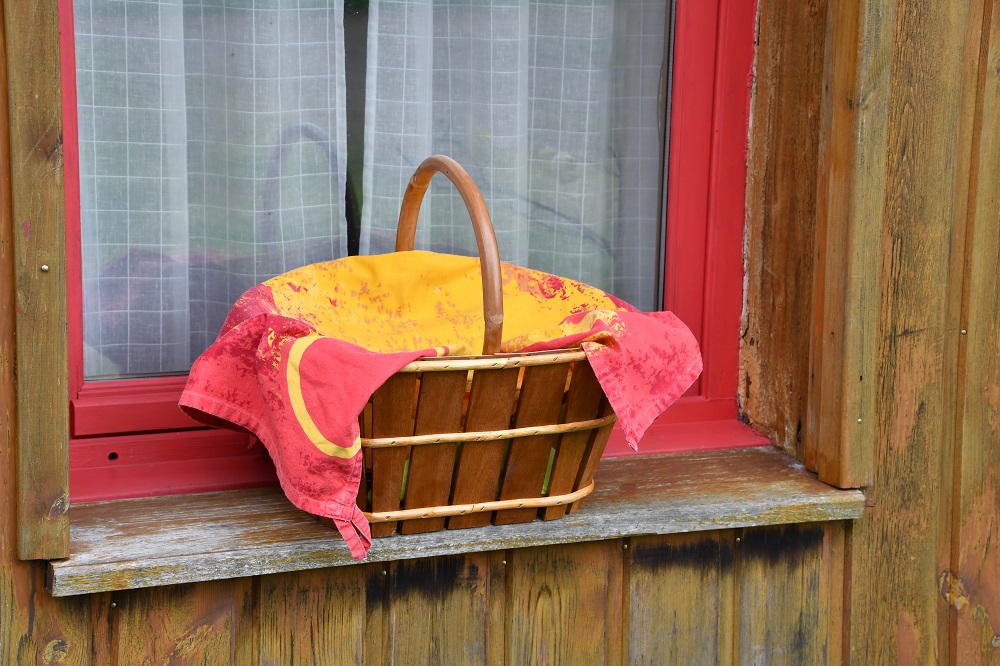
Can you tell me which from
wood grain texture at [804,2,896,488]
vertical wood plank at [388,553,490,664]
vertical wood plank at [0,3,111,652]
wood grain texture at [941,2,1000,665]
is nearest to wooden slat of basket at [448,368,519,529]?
vertical wood plank at [388,553,490,664]

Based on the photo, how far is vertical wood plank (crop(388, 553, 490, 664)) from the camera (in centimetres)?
135

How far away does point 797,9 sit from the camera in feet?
5.32

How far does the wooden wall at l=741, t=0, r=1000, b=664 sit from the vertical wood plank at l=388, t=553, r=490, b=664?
622 mm

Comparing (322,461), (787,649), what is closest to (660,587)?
(787,649)

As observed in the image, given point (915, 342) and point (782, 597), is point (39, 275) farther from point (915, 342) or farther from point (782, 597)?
point (915, 342)

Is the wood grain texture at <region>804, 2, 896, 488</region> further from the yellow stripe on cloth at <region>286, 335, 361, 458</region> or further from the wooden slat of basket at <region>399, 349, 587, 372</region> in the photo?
the yellow stripe on cloth at <region>286, 335, 361, 458</region>

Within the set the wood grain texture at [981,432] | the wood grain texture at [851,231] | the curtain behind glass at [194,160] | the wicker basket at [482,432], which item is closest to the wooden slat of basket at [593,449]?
the wicker basket at [482,432]

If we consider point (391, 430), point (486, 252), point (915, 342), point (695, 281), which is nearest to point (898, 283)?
point (915, 342)

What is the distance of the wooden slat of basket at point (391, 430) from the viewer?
1.15 m

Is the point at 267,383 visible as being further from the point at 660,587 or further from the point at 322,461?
the point at 660,587

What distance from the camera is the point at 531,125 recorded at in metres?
1.67

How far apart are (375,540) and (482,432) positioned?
219mm

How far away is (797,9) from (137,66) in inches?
42.4

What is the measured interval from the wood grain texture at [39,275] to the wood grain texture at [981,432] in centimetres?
137
